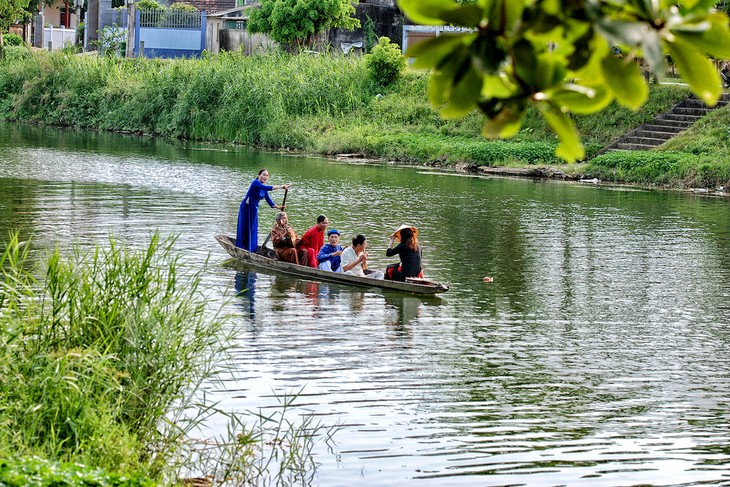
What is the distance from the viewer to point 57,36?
71188mm

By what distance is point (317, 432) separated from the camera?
9227 mm

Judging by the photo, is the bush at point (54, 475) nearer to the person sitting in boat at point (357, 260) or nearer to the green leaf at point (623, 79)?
the green leaf at point (623, 79)

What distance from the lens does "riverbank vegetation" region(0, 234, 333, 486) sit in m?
7.39

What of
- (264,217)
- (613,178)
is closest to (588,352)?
(264,217)

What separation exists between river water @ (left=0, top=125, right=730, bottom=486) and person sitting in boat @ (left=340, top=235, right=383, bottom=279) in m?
0.42

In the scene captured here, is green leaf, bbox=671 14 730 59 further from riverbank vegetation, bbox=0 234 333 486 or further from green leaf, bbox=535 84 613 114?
riverbank vegetation, bbox=0 234 333 486

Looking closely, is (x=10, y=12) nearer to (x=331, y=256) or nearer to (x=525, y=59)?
(x=331, y=256)

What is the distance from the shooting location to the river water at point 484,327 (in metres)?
9.17

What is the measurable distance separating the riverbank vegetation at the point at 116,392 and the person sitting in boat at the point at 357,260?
23.5 feet

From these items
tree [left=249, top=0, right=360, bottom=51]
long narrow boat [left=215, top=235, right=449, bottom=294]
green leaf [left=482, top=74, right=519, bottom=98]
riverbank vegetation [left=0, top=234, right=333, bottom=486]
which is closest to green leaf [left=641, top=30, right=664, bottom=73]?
green leaf [left=482, top=74, right=519, bottom=98]

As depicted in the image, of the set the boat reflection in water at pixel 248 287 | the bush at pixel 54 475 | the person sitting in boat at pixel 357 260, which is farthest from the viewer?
the person sitting in boat at pixel 357 260

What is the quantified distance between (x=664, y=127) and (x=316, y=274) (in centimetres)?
2205

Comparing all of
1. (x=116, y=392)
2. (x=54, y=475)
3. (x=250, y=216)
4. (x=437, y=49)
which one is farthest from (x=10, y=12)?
(x=437, y=49)

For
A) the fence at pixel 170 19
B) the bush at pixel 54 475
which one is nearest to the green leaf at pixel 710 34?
the bush at pixel 54 475
